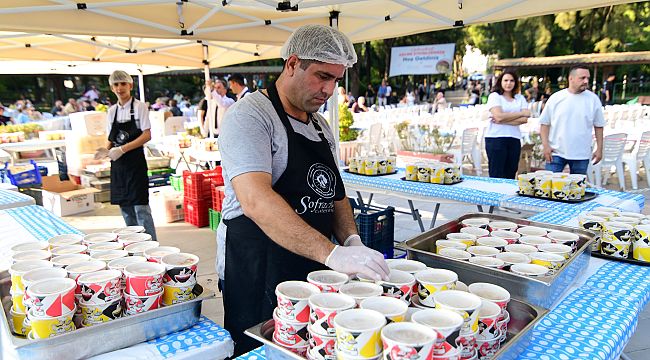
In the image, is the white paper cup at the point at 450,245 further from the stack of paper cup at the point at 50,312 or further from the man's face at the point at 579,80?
the man's face at the point at 579,80

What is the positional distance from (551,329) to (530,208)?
1791 millimetres

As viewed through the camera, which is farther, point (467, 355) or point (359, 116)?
point (359, 116)

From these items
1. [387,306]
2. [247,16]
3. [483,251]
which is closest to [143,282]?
[387,306]

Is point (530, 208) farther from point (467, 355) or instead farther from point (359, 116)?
point (359, 116)

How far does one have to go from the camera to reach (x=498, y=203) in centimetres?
334

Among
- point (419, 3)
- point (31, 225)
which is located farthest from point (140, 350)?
point (419, 3)

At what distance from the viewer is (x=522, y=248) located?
1874mm

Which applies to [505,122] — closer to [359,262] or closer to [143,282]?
[359,262]

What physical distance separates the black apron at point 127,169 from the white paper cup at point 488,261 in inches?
141

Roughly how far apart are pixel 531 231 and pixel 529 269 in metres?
0.52

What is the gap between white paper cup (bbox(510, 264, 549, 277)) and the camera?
5.30 feet

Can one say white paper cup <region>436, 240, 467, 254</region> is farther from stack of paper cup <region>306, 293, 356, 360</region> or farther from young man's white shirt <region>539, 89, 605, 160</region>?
young man's white shirt <region>539, 89, 605, 160</region>

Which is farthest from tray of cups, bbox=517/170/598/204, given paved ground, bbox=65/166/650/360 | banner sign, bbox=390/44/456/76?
banner sign, bbox=390/44/456/76

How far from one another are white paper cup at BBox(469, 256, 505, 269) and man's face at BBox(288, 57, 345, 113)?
800 millimetres
